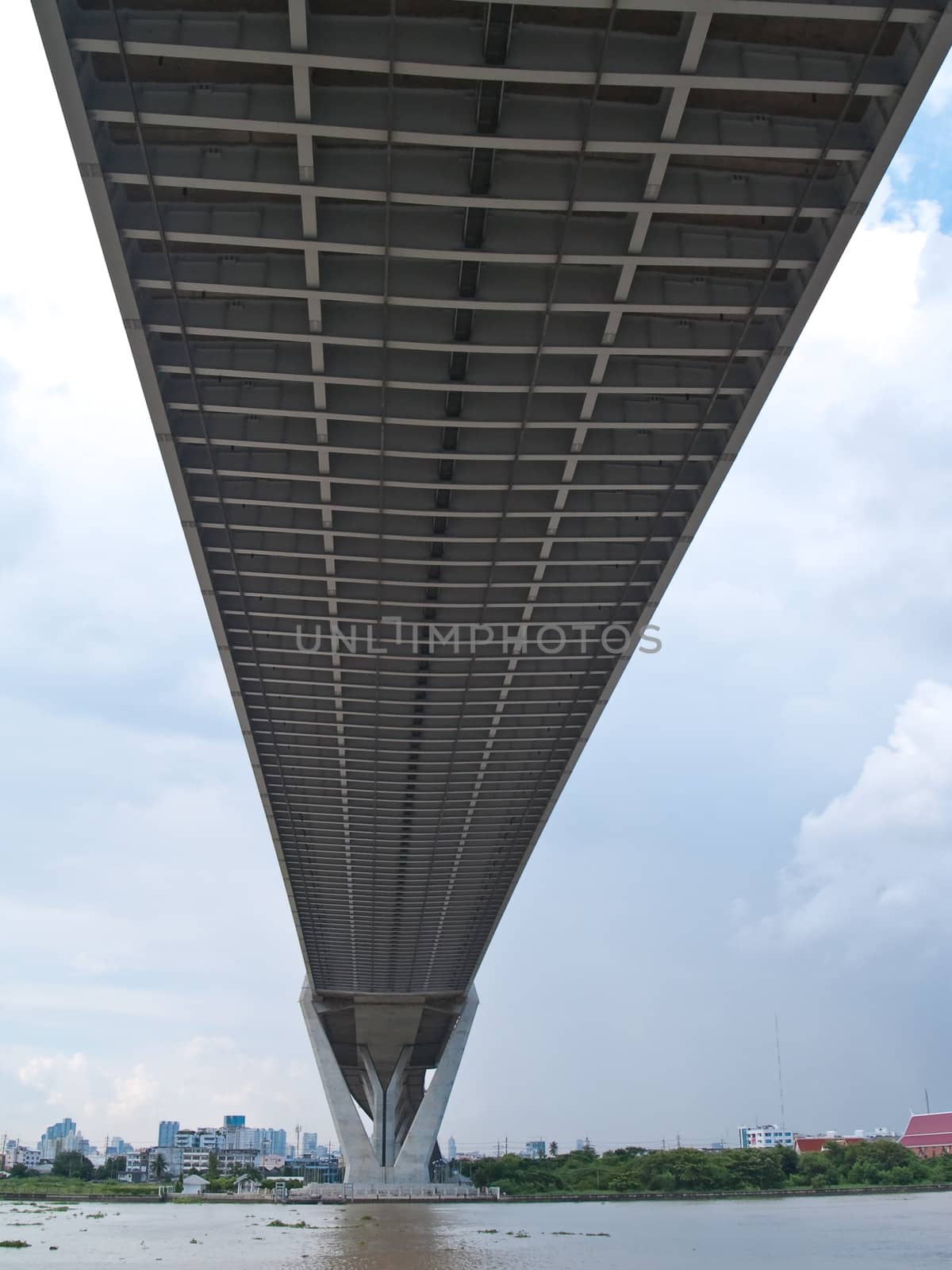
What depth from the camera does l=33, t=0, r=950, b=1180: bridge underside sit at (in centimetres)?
1263

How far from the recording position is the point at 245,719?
3241 centimetres

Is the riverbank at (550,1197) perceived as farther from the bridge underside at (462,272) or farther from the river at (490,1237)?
the bridge underside at (462,272)

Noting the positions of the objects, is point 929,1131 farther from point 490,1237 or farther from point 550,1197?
point 490,1237

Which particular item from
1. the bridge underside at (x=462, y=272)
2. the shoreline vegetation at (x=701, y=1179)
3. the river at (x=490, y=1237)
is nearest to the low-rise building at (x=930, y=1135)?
the shoreline vegetation at (x=701, y=1179)

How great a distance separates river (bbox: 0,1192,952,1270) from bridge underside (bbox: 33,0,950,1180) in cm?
1757

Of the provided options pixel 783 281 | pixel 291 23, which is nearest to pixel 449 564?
pixel 783 281

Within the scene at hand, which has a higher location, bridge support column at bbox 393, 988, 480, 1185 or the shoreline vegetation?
bridge support column at bbox 393, 988, 480, 1185

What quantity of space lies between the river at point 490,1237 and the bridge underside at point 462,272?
17570 mm

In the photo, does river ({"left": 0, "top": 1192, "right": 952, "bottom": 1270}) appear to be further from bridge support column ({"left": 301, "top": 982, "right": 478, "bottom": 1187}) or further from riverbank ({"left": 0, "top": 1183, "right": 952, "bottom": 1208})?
bridge support column ({"left": 301, "top": 982, "right": 478, "bottom": 1187})

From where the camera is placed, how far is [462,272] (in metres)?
16.0

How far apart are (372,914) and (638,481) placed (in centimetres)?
3934

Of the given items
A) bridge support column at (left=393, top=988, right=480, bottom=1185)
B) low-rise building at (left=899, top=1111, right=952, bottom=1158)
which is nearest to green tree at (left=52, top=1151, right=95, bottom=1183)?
bridge support column at (left=393, top=988, right=480, bottom=1185)

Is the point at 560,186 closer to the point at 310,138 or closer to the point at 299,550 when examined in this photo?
the point at 310,138

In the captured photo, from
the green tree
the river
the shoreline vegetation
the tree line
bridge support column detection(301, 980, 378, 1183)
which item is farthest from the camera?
the green tree
